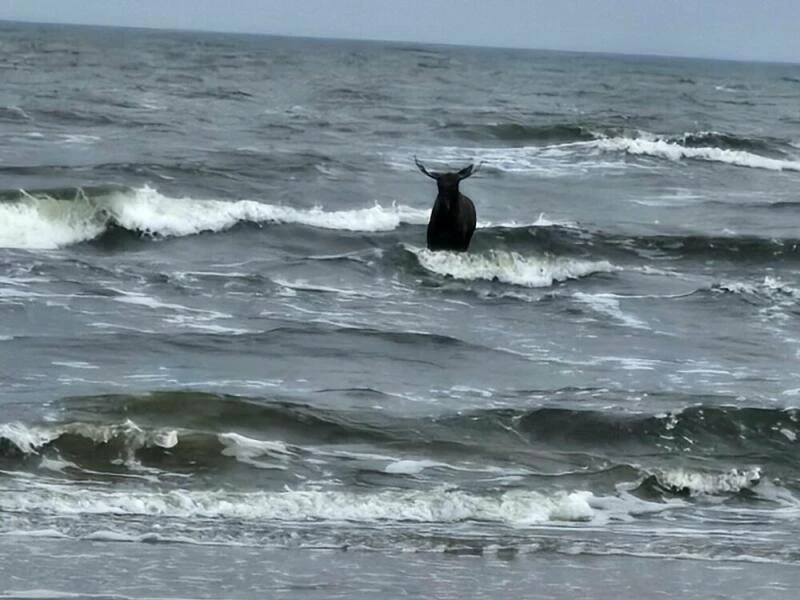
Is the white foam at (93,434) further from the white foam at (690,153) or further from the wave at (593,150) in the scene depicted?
the white foam at (690,153)

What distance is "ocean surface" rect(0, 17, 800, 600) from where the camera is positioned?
7.88 meters

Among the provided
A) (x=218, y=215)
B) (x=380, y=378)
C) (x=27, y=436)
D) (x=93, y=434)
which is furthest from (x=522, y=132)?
(x=27, y=436)

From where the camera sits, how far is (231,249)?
64.0 ft

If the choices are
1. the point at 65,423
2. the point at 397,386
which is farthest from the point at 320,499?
the point at 397,386

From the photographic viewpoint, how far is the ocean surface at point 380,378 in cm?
788

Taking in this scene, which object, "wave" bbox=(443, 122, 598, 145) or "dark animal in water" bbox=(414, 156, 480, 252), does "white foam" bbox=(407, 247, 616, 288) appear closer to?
"dark animal in water" bbox=(414, 156, 480, 252)

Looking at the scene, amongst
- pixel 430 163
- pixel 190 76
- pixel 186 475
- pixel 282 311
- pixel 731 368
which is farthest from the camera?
pixel 190 76

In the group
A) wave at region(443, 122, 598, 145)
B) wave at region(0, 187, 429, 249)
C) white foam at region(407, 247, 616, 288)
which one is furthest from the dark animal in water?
wave at region(443, 122, 598, 145)

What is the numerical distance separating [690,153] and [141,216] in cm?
1684

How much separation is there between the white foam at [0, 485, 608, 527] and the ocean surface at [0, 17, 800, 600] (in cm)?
2

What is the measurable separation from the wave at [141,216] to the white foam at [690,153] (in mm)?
12642

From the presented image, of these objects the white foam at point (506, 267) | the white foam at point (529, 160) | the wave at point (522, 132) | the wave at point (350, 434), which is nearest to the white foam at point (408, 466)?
the wave at point (350, 434)

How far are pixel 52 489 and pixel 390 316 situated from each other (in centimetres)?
671

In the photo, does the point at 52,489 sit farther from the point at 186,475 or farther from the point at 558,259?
the point at 558,259
